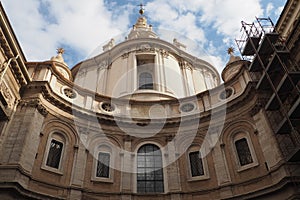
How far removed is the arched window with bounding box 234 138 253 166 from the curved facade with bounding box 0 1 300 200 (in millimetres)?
59

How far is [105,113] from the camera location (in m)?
20.5

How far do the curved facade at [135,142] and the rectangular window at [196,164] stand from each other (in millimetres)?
61

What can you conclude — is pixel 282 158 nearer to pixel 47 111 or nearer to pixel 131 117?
pixel 131 117

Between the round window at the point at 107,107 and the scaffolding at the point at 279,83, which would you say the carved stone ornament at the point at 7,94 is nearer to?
the round window at the point at 107,107

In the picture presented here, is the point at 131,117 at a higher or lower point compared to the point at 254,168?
higher

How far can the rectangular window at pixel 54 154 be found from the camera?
1698 centimetres

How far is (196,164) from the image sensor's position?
61.3 feet

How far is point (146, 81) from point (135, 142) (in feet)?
30.9

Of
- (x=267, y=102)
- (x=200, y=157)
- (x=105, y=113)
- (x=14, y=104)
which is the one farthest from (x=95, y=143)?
(x=267, y=102)

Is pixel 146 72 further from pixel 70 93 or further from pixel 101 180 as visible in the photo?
pixel 101 180

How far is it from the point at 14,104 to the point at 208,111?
11979 millimetres

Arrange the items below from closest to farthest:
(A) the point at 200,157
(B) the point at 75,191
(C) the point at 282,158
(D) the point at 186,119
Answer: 1. (C) the point at 282,158
2. (B) the point at 75,191
3. (A) the point at 200,157
4. (D) the point at 186,119

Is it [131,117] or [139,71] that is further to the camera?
[139,71]

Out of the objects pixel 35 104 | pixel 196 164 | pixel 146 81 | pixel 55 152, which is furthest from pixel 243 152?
pixel 146 81
